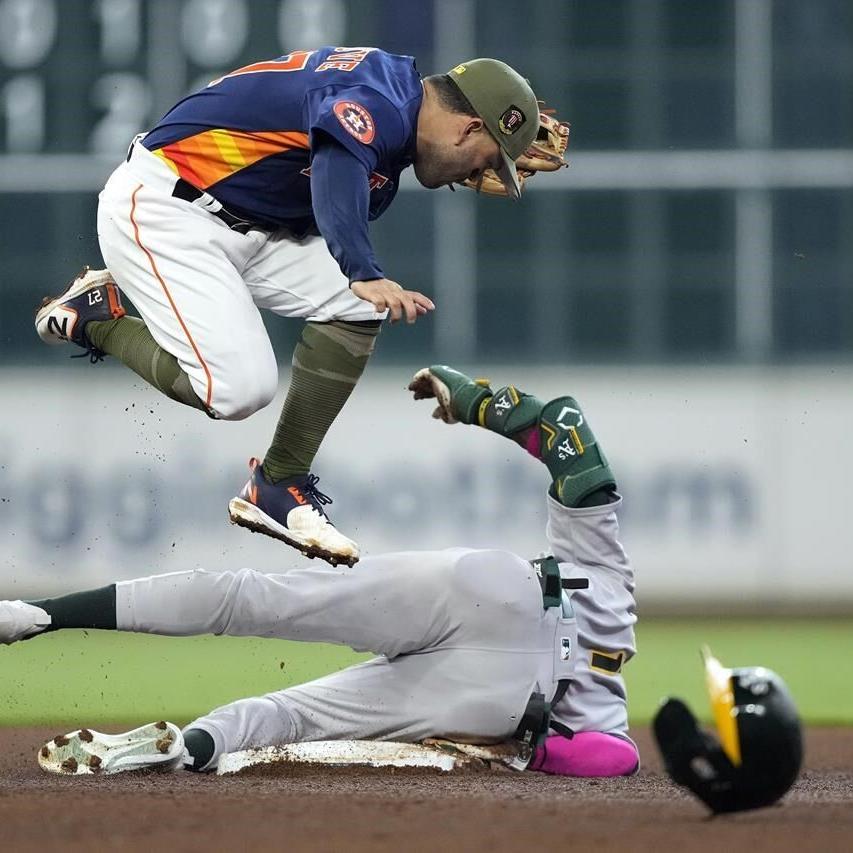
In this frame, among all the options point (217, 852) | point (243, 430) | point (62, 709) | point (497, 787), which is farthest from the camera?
point (243, 430)

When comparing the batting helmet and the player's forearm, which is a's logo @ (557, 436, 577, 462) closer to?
the player's forearm

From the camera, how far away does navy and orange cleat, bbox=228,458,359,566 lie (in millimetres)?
4094

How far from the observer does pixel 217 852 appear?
112 inches

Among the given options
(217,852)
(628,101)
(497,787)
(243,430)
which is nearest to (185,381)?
(497,787)

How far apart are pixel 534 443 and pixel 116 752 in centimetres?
119

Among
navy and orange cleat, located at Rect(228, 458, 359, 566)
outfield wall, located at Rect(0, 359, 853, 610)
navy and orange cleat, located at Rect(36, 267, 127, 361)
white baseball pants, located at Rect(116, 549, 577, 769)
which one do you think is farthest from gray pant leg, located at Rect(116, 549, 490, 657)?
outfield wall, located at Rect(0, 359, 853, 610)

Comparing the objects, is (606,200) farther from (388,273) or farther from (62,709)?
(62,709)

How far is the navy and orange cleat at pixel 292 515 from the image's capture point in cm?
409

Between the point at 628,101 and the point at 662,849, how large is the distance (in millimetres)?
7500

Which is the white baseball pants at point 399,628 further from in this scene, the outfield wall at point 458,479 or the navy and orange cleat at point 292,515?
the outfield wall at point 458,479

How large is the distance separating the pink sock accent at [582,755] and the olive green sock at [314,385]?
91 centimetres

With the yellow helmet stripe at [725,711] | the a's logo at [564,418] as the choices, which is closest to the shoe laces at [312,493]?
the a's logo at [564,418]

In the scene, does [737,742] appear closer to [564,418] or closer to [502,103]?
[564,418]

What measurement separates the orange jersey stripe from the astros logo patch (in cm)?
24
